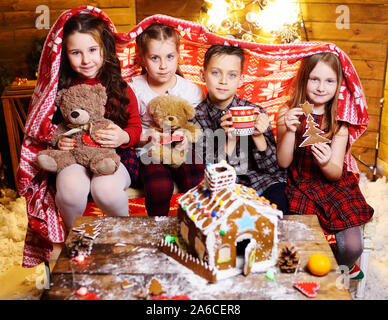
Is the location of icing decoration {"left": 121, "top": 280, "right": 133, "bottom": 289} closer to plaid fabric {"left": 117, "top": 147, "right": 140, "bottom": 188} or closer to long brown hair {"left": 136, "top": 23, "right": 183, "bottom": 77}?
plaid fabric {"left": 117, "top": 147, "right": 140, "bottom": 188}

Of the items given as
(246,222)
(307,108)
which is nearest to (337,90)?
(307,108)

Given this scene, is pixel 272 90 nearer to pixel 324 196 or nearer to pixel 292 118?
pixel 292 118

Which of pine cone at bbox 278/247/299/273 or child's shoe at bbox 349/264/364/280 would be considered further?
child's shoe at bbox 349/264/364/280

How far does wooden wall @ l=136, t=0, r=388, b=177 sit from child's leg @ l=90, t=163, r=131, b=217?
6.40ft

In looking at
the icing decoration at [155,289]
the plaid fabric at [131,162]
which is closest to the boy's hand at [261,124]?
the plaid fabric at [131,162]

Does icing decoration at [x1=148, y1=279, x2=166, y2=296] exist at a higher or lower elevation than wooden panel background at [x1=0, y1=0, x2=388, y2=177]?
lower

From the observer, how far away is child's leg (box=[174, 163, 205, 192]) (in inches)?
73.4

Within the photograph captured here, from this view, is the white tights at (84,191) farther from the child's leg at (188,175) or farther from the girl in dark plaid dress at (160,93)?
the child's leg at (188,175)

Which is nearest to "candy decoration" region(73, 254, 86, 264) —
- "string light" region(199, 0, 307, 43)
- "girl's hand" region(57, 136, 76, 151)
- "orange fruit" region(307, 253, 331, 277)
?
"girl's hand" region(57, 136, 76, 151)

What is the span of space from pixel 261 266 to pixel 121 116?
97 centimetres

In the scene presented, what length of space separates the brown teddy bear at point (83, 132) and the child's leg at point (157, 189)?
0.16 metres

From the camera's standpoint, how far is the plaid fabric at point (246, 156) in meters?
1.91
